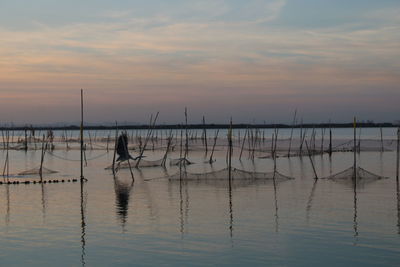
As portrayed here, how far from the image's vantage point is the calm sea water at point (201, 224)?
1001 cm

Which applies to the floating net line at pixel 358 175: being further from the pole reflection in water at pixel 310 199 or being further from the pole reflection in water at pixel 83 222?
the pole reflection in water at pixel 83 222

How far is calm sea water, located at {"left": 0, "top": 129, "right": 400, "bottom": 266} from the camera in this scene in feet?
32.8

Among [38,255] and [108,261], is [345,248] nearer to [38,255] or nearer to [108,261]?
[108,261]

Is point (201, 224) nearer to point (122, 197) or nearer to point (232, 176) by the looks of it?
point (122, 197)

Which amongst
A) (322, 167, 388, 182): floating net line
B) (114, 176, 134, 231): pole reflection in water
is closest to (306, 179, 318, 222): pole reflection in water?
(322, 167, 388, 182): floating net line

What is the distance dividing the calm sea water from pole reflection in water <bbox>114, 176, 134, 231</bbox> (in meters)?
0.04

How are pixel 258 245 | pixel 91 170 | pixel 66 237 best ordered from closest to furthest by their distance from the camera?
pixel 258 245 < pixel 66 237 < pixel 91 170

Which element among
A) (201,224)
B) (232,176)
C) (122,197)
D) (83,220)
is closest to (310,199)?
(201,224)

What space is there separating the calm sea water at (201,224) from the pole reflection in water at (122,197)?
35mm

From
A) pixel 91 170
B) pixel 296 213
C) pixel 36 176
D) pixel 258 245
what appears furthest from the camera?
pixel 91 170

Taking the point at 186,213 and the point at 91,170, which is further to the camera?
the point at 91,170

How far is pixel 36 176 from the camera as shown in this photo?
24.4 meters

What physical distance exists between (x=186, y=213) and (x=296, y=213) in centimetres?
278

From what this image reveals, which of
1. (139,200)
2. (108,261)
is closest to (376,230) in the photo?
(108,261)
